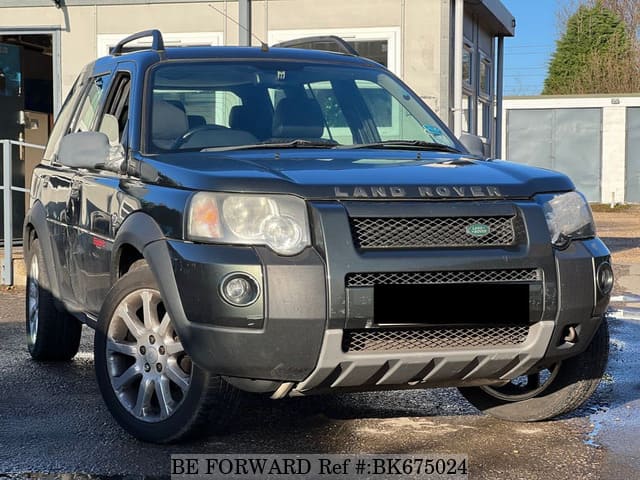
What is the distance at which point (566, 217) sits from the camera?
13.7 ft

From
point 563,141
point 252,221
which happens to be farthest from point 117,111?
point 563,141

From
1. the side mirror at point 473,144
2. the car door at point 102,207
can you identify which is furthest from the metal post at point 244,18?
the side mirror at point 473,144

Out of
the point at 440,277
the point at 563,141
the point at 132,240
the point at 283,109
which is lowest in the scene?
the point at 440,277

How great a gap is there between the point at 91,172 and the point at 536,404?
2.50 metres

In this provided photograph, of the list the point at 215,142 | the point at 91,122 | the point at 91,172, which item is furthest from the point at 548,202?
the point at 91,122

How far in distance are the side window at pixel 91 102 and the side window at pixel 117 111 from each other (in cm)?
15

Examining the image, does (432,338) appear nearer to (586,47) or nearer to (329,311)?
(329,311)

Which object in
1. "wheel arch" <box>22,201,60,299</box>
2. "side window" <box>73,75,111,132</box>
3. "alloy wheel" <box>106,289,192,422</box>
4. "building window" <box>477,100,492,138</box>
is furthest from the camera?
"building window" <box>477,100,492,138</box>

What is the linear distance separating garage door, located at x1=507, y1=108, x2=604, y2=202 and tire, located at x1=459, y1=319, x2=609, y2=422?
26.6 meters

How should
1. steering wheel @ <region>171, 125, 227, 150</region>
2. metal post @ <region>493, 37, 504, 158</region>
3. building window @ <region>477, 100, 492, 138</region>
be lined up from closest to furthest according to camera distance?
steering wheel @ <region>171, 125, 227, 150</region>, building window @ <region>477, 100, 492, 138</region>, metal post @ <region>493, 37, 504, 158</region>

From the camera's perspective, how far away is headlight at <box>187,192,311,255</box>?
12.3 ft

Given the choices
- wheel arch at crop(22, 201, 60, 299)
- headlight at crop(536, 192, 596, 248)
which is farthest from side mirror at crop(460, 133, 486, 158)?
wheel arch at crop(22, 201, 60, 299)

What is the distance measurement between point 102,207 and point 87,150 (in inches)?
11.1

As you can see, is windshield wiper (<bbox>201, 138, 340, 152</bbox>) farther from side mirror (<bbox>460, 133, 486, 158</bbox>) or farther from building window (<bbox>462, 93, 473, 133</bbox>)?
building window (<bbox>462, 93, 473, 133</bbox>)
